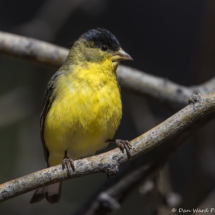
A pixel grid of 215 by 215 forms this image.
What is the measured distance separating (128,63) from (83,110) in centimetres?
304

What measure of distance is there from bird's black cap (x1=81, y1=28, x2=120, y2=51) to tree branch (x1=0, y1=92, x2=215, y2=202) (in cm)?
160

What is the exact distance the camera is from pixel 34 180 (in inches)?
94.0

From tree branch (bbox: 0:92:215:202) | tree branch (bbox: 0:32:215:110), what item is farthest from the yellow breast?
tree branch (bbox: 0:92:215:202)

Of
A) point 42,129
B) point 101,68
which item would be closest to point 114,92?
point 101,68

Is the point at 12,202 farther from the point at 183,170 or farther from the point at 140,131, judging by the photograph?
the point at 183,170

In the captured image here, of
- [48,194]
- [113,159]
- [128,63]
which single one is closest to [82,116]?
[113,159]

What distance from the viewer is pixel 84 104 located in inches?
126

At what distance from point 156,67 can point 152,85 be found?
1.43m

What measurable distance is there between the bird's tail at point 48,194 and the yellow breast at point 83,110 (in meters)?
0.55

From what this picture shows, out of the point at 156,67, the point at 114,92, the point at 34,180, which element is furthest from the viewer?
the point at 156,67

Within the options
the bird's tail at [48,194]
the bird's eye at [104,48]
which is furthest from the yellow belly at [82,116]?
the bird's tail at [48,194]

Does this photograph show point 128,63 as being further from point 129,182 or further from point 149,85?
point 129,182

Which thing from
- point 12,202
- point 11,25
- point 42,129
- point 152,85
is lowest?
point 12,202

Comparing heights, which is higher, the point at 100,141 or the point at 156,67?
the point at 156,67
